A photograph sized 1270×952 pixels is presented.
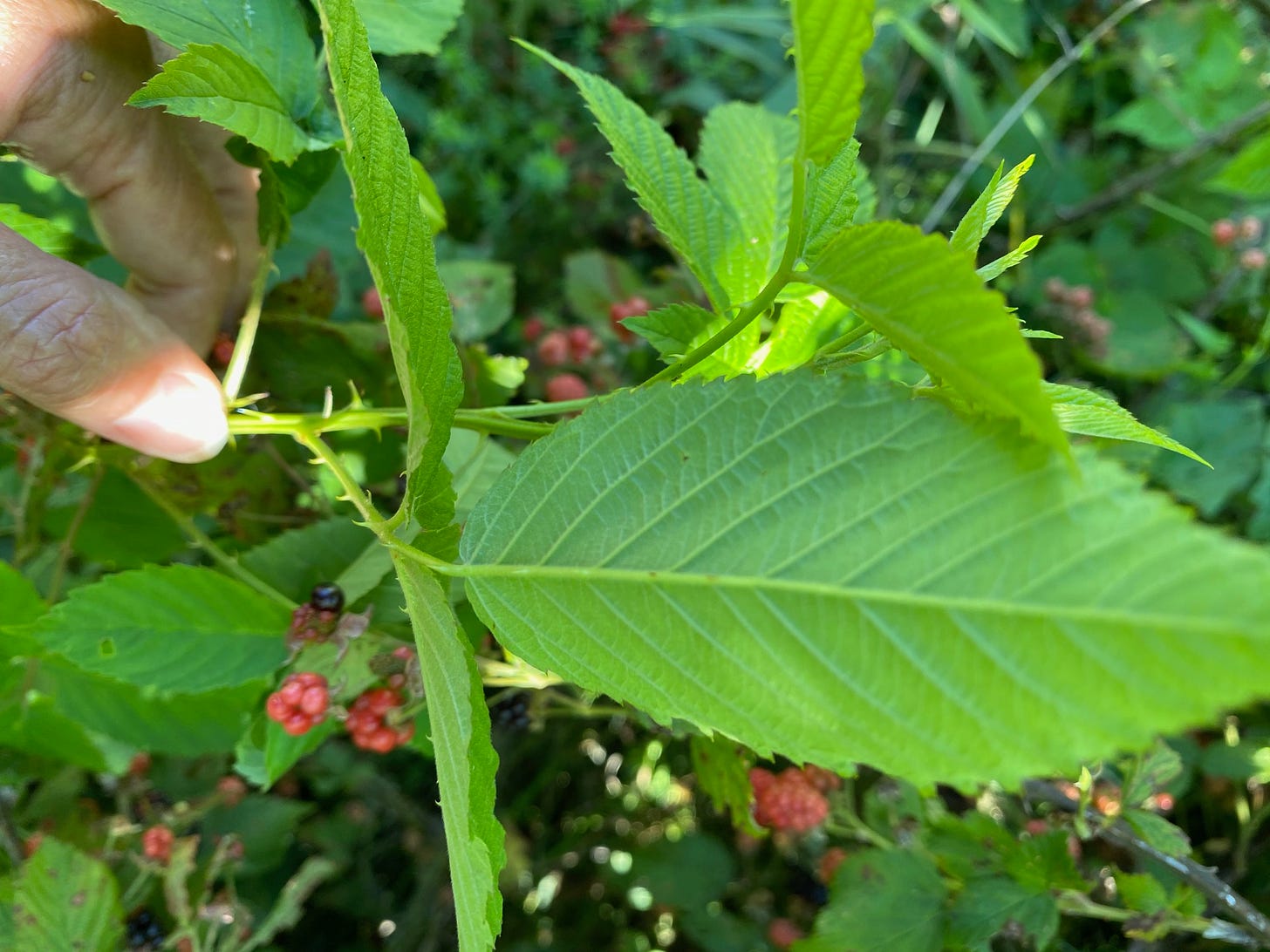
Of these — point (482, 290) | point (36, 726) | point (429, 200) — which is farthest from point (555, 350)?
point (36, 726)

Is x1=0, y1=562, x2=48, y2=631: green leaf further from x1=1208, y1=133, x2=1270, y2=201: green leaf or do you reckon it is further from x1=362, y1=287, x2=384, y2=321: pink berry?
x1=1208, y1=133, x2=1270, y2=201: green leaf

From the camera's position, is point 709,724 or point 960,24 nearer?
point 709,724

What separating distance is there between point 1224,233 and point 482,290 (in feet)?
6.11

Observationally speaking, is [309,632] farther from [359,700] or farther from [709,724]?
[709,724]

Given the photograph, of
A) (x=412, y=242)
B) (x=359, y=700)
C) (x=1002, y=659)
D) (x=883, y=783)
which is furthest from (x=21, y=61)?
(x=883, y=783)

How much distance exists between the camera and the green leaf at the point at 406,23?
1.05 meters

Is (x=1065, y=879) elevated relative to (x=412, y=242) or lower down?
lower down

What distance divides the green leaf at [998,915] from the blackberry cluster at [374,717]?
861 mm

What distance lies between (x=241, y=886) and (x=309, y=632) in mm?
1148

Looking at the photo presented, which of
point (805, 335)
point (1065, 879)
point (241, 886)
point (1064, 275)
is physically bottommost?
point (241, 886)

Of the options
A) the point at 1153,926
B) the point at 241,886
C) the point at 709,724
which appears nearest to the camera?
the point at 709,724

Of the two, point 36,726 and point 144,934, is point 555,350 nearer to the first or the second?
point 36,726

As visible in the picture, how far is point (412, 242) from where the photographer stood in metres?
0.60

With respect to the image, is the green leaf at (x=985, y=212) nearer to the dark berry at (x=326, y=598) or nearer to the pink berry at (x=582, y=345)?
the dark berry at (x=326, y=598)
